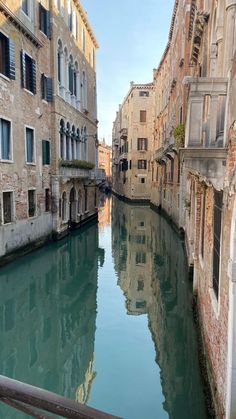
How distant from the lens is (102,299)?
25.9 feet

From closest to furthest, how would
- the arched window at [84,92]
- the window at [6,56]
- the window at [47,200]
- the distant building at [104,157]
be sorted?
the window at [6,56] < the window at [47,200] < the arched window at [84,92] < the distant building at [104,157]

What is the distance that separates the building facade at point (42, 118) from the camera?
1008 cm

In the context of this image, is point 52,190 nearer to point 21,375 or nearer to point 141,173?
point 21,375

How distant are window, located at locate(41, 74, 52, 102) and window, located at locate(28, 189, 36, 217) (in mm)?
4027

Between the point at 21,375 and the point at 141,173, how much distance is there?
29318 millimetres

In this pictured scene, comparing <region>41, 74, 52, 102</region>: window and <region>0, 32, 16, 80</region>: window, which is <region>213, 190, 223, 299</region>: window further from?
<region>41, 74, 52, 102</region>: window

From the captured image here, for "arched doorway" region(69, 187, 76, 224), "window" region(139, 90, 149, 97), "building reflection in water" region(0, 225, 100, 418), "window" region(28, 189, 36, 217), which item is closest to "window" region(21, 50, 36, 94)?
"window" region(28, 189, 36, 217)

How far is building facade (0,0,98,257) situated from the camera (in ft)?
33.1

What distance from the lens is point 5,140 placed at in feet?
33.1

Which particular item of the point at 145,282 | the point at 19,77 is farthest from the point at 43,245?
the point at 19,77

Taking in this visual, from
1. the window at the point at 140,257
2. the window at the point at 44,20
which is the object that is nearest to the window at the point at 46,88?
the window at the point at 44,20

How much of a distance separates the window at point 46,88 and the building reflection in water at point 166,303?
6.80 meters

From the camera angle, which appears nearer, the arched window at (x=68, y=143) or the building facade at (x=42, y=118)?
the building facade at (x=42, y=118)

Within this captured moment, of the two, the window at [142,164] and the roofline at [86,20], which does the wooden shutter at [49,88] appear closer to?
the roofline at [86,20]
